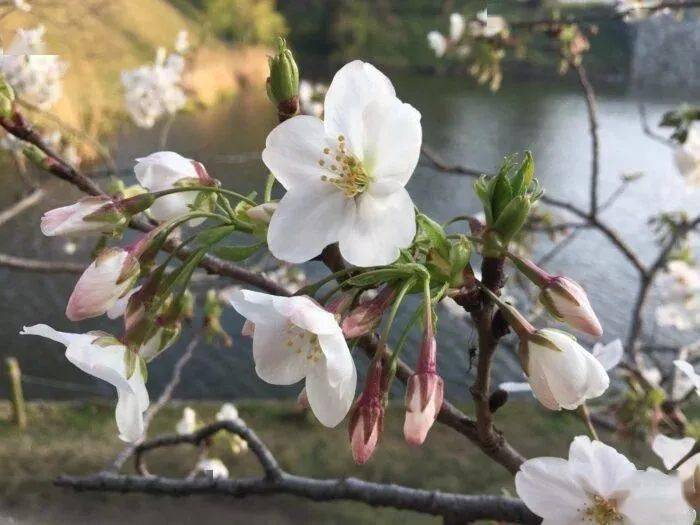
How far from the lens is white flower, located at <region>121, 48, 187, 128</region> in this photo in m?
1.61

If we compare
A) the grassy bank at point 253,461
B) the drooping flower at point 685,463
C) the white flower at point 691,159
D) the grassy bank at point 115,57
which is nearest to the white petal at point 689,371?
the drooping flower at point 685,463

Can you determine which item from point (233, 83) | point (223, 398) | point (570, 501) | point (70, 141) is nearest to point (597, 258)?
point (223, 398)

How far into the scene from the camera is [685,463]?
11.9 inches

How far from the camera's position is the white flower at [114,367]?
26 centimetres

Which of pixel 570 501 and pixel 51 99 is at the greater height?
pixel 570 501

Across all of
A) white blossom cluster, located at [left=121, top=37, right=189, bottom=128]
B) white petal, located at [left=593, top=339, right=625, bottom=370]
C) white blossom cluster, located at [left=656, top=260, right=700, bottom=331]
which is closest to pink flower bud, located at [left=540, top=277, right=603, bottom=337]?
white petal, located at [left=593, top=339, right=625, bottom=370]

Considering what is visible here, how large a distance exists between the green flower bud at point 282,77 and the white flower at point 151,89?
1.42m

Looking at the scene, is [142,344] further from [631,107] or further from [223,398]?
[631,107]

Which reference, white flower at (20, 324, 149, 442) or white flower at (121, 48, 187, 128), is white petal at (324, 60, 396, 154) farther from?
white flower at (121, 48, 187, 128)

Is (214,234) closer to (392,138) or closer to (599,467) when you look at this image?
(392,138)

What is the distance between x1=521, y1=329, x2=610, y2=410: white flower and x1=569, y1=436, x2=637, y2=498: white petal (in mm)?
68

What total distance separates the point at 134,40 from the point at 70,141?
1.83 meters

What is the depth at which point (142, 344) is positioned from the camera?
0.28 metres

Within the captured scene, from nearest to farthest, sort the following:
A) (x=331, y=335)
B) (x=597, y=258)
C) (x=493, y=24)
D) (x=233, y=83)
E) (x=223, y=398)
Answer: (x=331, y=335) < (x=493, y=24) < (x=223, y=398) < (x=597, y=258) < (x=233, y=83)
